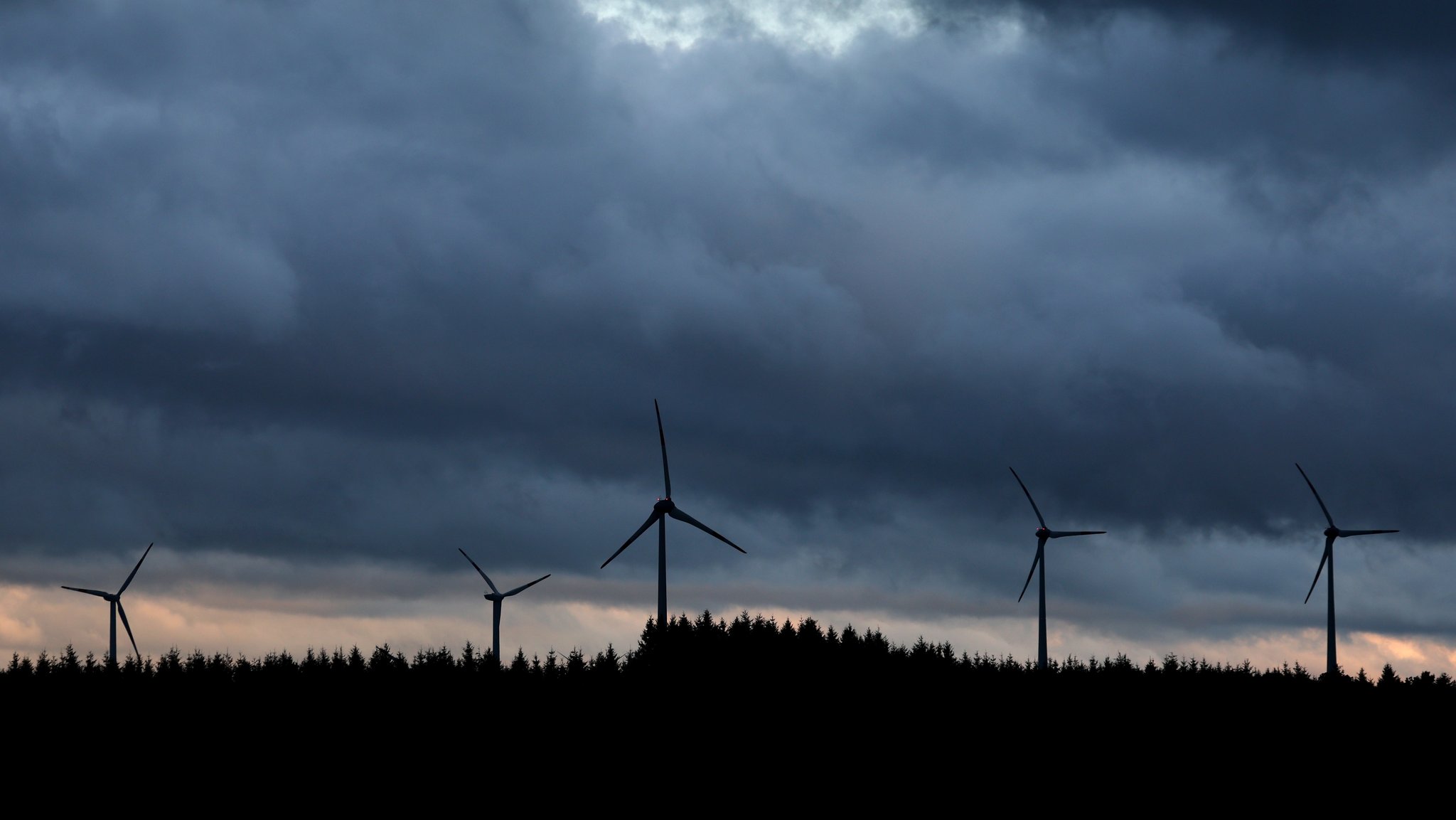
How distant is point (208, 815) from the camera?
92.2 metres

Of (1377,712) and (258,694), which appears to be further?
(1377,712)

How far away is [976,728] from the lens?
12125 cm

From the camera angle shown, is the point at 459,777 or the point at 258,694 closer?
the point at 459,777

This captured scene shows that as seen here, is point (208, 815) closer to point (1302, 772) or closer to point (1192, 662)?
point (1302, 772)

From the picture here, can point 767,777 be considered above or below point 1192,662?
below

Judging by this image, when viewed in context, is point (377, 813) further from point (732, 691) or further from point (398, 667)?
point (732, 691)

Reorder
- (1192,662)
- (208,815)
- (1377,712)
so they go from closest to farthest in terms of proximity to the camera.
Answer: (208,815) < (1377,712) < (1192,662)

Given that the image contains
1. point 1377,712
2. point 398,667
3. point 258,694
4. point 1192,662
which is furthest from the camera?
point 1192,662

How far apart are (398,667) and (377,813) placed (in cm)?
2930

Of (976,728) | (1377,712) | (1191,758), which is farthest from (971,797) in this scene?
(1377,712)

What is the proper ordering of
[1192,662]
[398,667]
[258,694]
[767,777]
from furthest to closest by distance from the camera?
1. [1192,662]
2. [398,667]
3. [258,694]
4. [767,777]

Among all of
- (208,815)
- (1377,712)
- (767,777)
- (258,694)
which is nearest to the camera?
(208,815)

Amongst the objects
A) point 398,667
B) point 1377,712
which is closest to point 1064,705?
point 1377,712

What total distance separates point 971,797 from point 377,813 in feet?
142
